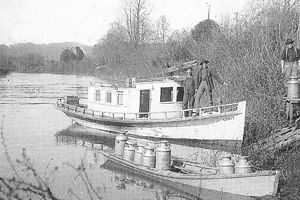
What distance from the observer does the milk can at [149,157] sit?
12125 millimetres

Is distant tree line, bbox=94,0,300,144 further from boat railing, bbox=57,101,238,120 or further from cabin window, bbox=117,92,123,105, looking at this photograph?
cabin window, bbox=117,92,123,105

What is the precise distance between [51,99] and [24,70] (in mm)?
47514

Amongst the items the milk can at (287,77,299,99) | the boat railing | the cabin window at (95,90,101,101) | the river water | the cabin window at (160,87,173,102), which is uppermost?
the milk can at (287,77,299,99)

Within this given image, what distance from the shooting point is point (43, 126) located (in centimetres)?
2289

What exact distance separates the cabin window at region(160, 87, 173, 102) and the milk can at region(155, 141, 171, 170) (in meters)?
7.37

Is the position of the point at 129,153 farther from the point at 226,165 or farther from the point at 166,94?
the point at 166,94

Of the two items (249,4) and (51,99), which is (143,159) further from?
(51,99)

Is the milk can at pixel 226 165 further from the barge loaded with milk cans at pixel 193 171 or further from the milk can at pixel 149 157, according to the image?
Answer: the milk can at pixel 149 157

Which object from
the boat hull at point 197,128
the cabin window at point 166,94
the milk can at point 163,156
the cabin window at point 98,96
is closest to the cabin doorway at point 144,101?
the cabin window at point 166,94

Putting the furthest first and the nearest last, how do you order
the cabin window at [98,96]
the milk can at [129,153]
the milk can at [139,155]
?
the cabin window at [98,96] < the milk can at [129,153] < the milk can at [139,155]

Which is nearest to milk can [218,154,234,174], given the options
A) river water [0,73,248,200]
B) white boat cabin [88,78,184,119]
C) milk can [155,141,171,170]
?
river water [0,73,248,200]

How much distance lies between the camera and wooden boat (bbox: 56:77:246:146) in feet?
55.1

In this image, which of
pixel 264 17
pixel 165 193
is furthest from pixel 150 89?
pixel 165 193

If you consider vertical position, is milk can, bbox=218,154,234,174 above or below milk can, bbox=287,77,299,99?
below
